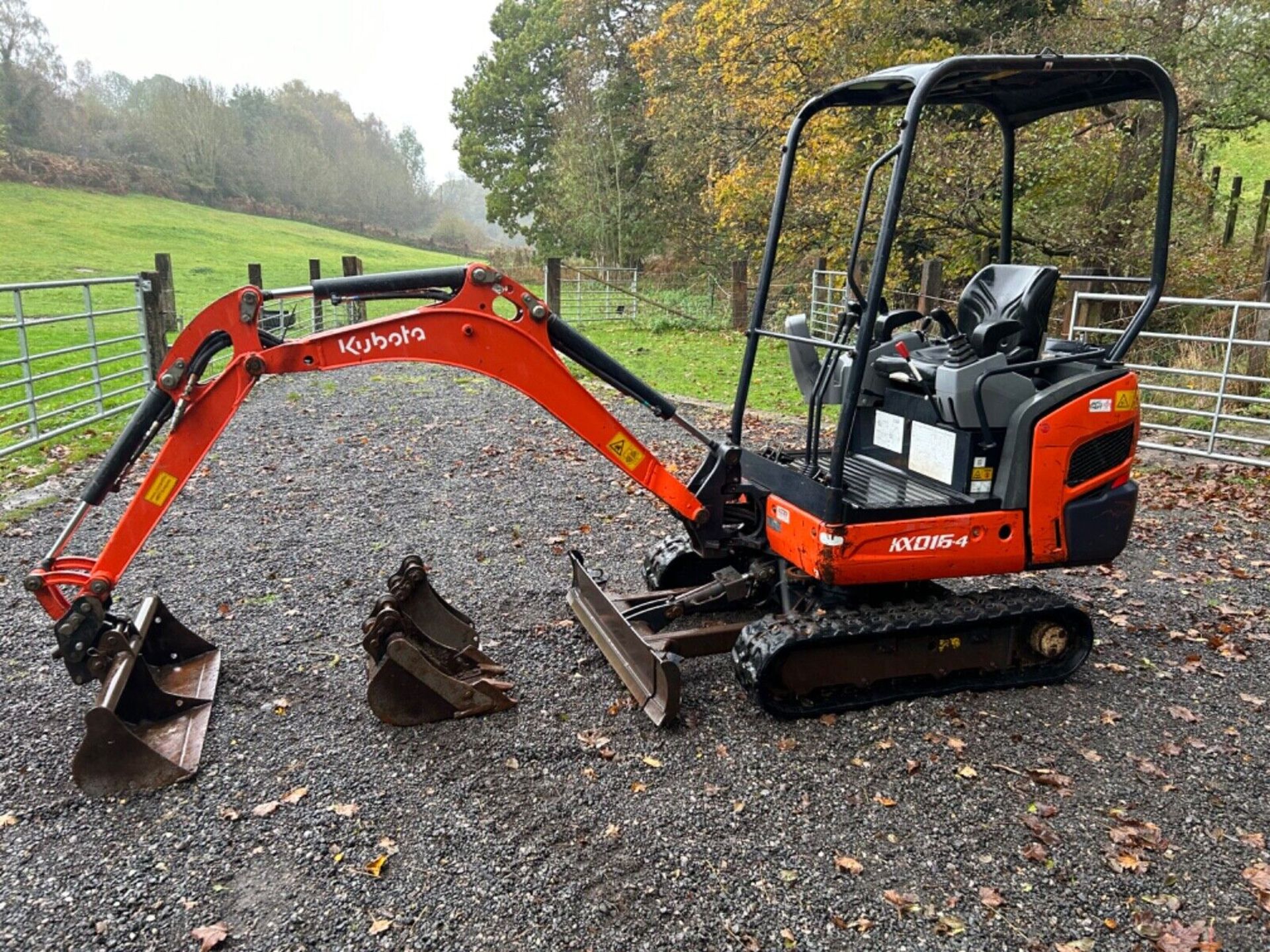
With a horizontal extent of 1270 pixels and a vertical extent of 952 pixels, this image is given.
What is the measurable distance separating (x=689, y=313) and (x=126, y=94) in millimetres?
56373

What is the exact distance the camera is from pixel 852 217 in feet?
50.9

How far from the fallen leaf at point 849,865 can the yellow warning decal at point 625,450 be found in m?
1.94

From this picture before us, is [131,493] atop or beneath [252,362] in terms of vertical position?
beneath

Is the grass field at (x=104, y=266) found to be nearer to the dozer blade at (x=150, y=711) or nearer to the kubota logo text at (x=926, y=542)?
the dozer blade at (x=150, y=711)

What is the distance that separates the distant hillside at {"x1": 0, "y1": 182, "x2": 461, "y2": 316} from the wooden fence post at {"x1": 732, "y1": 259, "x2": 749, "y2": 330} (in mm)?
13918

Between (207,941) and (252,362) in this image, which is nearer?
(207,941)

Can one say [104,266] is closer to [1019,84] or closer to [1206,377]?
[1206,377]

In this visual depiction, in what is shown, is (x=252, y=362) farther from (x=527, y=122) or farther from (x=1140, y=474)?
(x=527, y=122)

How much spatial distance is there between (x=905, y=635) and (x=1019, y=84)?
2864mm

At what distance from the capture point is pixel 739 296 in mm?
19422

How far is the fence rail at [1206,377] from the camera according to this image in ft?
27.5

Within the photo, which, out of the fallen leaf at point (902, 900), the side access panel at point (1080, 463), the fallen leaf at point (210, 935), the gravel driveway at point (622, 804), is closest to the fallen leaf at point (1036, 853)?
the gravel driveway at point (622, 804)

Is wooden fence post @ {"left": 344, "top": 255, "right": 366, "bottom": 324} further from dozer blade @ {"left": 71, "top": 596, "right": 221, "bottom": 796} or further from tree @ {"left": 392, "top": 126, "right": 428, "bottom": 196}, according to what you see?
tree @ {"left": 392, "top": 126, "right": 428, "bottom": 196}

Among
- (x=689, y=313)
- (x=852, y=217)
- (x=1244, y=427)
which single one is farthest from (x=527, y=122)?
(x=1244, y=427)
